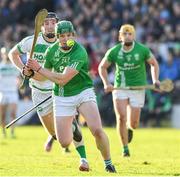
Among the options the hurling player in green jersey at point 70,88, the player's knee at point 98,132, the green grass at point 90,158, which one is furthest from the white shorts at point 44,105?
the player's knee at point 98,132

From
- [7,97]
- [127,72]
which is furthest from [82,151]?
[7,97]

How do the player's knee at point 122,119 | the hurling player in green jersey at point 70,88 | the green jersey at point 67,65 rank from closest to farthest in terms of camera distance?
the hurling player in green jersey at point 70,88 < the green jersey at point 67,65 < the player's knee at point 122,119

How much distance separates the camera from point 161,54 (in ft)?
87.7

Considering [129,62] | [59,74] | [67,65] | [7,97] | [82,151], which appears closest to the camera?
[59,74]

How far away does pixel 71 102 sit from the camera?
11.7m

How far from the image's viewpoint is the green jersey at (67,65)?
11578 millimetres

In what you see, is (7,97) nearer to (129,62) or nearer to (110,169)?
(129,62)

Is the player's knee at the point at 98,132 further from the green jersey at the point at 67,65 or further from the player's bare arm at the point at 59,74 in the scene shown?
the player's bare arm at the point at 59,74

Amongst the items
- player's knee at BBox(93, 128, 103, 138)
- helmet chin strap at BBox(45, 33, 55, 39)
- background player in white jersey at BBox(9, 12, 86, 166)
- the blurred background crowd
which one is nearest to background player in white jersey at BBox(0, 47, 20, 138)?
the blurred background crowd

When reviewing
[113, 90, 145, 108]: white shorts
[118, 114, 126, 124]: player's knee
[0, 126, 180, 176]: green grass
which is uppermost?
[113, 90, 145, 108]: white shorts

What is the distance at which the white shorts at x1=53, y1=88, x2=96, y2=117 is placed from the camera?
11.7 m

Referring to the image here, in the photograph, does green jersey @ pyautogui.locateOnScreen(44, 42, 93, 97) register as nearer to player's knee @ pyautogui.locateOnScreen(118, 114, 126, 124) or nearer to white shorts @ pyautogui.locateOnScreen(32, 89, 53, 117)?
white shorts @ pyautogui.locateOnScreen(32, 89, 53, 117)

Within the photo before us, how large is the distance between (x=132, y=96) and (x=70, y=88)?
368 centimetres

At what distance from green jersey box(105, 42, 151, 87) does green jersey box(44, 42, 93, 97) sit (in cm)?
342
